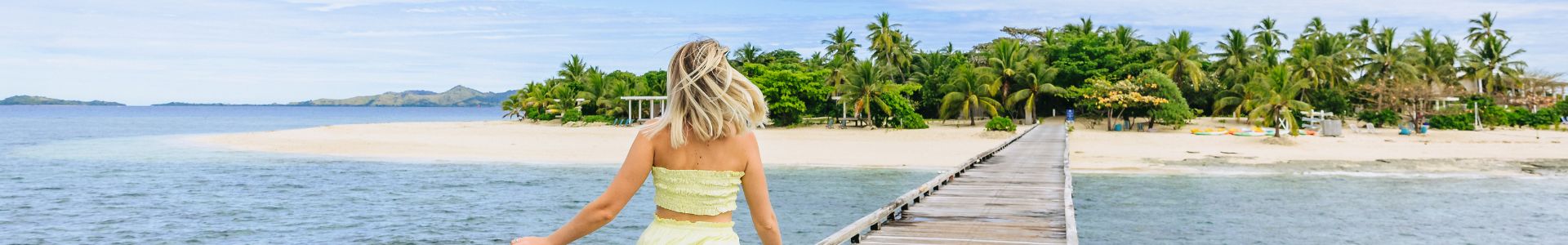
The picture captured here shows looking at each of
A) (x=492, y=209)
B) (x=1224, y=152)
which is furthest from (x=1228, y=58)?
(x=492, y=209)

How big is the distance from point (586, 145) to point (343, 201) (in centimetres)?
1507

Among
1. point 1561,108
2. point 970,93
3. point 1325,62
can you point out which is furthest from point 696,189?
point 1561,108

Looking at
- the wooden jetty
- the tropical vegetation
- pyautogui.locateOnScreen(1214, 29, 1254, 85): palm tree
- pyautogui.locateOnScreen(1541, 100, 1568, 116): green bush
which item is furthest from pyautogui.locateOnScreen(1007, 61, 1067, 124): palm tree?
the wooden jetty

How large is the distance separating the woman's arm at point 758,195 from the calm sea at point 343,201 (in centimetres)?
924

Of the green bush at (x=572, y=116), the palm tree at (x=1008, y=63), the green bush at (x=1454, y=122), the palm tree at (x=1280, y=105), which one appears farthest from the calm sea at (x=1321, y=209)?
the green bush at (x=572, y=116)

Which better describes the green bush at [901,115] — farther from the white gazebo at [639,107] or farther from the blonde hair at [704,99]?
the blonde hair at [704,99]

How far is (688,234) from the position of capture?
2.31 metres

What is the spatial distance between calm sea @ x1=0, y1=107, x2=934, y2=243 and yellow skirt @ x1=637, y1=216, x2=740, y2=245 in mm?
9208

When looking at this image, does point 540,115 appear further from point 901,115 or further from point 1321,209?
point 1321,209

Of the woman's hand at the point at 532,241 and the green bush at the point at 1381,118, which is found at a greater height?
the green bush at the point at 1381,118

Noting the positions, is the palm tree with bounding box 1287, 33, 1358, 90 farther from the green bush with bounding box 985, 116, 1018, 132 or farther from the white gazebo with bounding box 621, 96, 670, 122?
the white gazebo with bounding box 621, 96, 670, 122

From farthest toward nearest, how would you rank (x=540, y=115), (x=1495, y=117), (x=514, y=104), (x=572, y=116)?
(x=514, y=104), (x=540, y=115), (x=572, y=116), (x=1495, y=117)

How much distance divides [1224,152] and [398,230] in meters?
19.5

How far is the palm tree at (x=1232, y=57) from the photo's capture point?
45.6 meters
